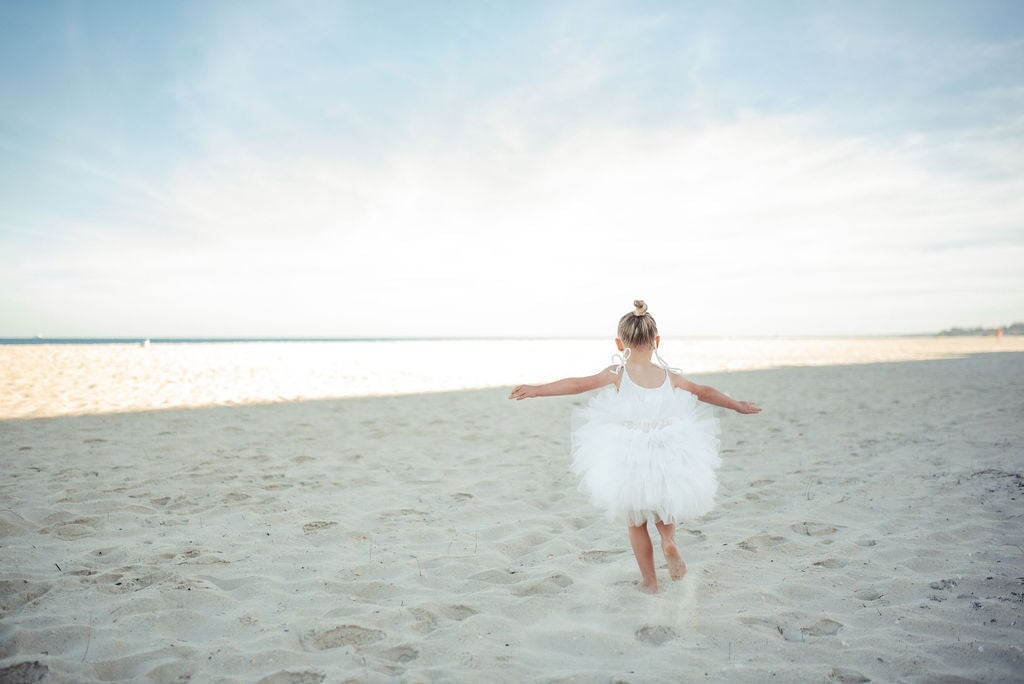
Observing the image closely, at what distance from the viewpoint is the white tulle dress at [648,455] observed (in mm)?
2822

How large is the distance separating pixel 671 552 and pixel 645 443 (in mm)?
584

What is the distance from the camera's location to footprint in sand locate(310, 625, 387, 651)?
245 centimetres

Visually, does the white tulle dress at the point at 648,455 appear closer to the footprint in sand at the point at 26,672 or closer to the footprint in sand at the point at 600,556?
the footprint in sand at the point at 600,556

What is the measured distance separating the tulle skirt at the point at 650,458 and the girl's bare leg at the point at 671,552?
0.16 feet

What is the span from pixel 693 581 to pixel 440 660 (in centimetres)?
151

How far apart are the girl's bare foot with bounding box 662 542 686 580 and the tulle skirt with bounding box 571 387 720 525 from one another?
140 mm

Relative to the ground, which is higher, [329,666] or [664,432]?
[664,432]

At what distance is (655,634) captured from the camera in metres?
2.55

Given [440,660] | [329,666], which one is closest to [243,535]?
[329,666]

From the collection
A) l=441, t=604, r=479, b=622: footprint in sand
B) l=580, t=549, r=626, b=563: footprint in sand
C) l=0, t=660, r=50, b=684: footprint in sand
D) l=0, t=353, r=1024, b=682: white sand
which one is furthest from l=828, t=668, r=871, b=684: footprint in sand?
l=0, t=660, r=50, b=684: footprint in sand

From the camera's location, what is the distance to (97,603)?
2756 mm

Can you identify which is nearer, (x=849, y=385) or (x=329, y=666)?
(x=329, y=666)

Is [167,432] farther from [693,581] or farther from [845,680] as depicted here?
[845,680]

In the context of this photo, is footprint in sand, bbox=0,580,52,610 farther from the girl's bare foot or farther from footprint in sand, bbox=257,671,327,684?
the girl's bare foot
